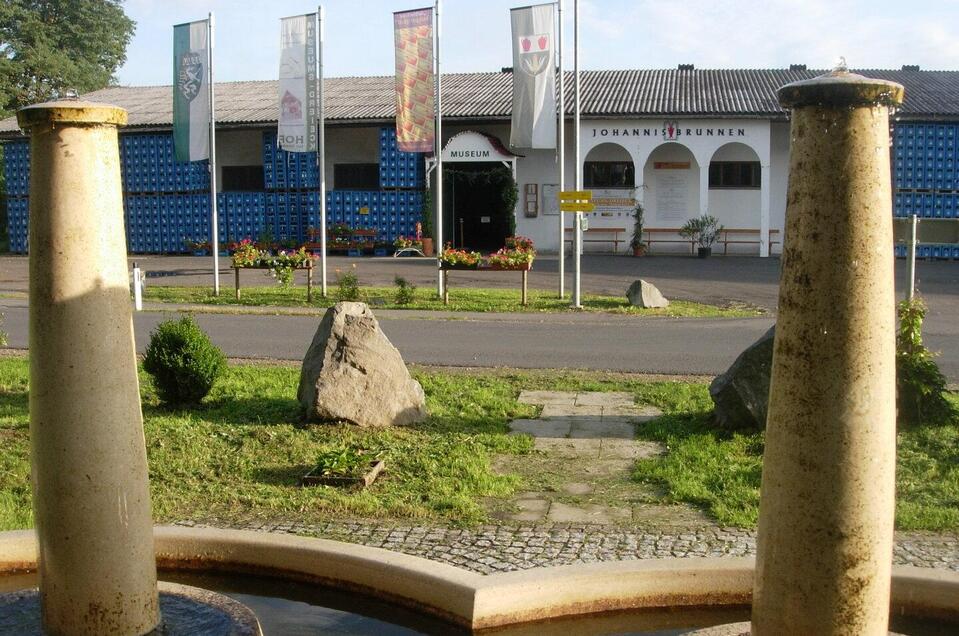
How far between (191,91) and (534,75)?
6902 mm

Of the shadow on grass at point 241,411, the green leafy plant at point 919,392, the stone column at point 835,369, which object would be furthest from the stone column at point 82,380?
the green leafy plant at point 919,392

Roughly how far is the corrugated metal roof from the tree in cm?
1177

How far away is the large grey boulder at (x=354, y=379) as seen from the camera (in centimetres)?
834

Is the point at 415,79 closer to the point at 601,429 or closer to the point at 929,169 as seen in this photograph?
the point at 601,429

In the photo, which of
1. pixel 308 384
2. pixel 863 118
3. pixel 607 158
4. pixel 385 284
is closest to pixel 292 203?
pixel 607 158

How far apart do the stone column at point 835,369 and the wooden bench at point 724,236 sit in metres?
30.4

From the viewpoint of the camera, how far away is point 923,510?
6410 millimetres

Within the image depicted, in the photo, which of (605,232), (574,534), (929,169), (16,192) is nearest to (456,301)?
(574,534)

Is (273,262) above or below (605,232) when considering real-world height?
below

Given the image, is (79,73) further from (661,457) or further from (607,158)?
(661,457)

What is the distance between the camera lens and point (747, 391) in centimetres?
816

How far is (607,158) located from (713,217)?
389 cm

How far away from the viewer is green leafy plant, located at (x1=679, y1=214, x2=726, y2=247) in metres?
32.7

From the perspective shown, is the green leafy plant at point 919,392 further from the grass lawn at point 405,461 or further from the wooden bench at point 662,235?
the wooden bench at point 662,235
